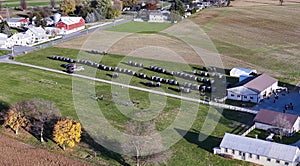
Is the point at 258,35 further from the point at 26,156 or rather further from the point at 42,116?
the point at 26,156

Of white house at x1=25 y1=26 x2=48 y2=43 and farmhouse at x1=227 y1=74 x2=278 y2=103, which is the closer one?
farmhouse at x1=227 y1=74 x2=278 y2=103

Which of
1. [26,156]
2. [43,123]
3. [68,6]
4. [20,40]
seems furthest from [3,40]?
[26,156]

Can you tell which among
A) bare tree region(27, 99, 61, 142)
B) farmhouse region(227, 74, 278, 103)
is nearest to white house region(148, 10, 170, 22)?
farmhouse region(227, 74, 278, 103)


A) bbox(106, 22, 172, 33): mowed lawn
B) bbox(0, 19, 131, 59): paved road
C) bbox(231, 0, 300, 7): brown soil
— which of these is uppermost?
bbox(231, 0, 300, 7): brown soil

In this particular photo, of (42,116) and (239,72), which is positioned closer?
(42,116)

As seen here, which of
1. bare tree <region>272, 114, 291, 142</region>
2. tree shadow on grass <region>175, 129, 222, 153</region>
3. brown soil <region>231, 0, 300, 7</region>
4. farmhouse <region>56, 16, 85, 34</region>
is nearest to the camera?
tree shadow on grass <region>175, 129, 222, 153</region>

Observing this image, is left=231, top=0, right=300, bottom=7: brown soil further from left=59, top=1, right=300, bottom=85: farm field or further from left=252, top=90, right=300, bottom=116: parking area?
left=252, top=90, right=300, bottom=116: parking area

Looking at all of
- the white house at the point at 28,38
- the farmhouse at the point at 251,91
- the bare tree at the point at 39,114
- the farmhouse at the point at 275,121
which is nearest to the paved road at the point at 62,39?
the white house at the point at 28,38

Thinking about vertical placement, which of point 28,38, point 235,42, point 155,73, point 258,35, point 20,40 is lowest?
point 155,73
